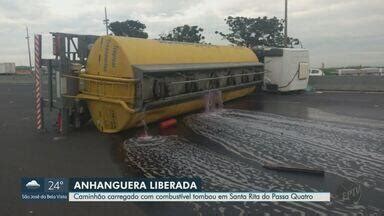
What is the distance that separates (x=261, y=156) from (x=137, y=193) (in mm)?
2777

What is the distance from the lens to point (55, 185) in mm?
5758

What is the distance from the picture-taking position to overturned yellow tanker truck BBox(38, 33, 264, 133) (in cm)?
952

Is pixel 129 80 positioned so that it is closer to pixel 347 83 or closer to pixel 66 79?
pixel 66 79

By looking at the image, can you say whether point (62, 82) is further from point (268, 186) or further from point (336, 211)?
point (336, 211)

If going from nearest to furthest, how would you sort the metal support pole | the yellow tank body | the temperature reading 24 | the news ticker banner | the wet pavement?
1. the wet pavement
2. the news ticker banner
3. the temperature reading 24
4. the yellow tank body
5. the metal support pole

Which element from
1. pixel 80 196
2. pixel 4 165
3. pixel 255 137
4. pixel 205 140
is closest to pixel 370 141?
pixel 255 137

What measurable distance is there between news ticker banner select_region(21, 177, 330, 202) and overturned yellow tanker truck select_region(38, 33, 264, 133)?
375cm

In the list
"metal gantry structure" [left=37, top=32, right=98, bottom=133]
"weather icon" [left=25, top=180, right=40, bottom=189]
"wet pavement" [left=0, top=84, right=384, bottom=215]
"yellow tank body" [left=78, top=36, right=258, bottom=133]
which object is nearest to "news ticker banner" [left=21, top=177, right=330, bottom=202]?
"weather icon" [left=25, top=180, right=40, bottom=189]

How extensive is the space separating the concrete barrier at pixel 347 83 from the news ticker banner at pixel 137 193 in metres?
16.6

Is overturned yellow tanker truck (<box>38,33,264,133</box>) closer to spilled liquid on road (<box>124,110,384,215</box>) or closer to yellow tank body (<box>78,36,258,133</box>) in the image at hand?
yellow tank body (<box>78,36,258,133</box>)

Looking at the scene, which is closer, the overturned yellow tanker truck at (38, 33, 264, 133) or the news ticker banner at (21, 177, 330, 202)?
the news ticker banner at (21, 177, 330, 202)

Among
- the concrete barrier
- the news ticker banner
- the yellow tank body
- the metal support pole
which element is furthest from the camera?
the concrete barrier

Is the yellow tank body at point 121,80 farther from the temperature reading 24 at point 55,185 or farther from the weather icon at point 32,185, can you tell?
the weather icon at point 32,185

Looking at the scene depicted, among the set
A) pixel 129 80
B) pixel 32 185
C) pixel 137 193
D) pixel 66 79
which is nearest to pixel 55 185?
pixel 32 185
